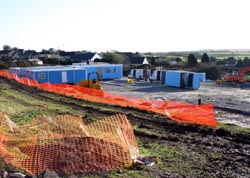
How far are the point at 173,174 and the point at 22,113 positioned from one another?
9.57m

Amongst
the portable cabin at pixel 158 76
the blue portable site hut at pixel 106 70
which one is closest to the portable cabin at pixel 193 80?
the portable cabin at pixel 158 76

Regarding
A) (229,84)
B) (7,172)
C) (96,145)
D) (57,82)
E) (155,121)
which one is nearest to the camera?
(7,172)

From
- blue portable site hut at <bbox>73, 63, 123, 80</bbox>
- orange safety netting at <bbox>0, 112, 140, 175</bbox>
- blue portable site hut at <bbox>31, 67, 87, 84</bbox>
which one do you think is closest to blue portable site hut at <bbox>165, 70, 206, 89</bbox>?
blue portable site hut at <bbox>31, 67, 87, 84</bbox>

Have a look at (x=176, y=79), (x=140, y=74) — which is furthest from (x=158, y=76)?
(x=140, y=74)

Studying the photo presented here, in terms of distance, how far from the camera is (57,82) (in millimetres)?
35781

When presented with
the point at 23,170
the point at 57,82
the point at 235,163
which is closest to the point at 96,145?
the point at 23,170

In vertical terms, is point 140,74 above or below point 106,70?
below

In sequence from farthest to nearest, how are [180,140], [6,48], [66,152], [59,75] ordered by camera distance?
[6,48] → [59,75] → [180,140] → [66,152]

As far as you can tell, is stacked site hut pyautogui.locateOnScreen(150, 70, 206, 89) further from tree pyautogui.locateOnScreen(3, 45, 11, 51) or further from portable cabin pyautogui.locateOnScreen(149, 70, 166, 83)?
tree pyautogui.locateOnScreen(3, 45, 11, 51)

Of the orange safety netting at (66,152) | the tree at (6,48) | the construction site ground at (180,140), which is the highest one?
the tree at (6,48)

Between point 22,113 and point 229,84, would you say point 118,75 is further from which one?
point 22,113

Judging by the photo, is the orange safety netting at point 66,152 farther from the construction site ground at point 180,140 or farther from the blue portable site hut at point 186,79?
the blue portable site hut at point 186,79

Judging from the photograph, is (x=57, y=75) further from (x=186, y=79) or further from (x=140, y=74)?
(x=186, y=79)

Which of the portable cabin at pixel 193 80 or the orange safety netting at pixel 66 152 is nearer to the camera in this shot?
the orange safety netting at pixel 66 152
